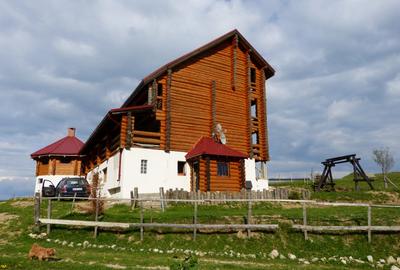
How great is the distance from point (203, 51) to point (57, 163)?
2289cm

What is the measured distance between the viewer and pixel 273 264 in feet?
41.3

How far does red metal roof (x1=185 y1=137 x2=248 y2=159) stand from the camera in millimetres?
25406

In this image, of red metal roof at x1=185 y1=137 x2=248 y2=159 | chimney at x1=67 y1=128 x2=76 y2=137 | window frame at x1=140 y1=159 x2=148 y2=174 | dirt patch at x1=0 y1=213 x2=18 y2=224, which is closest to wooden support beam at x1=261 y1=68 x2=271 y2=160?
red metal roof at x1=185 y1=137 x2=248 y2=159

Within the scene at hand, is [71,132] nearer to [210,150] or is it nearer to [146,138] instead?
[146,138]

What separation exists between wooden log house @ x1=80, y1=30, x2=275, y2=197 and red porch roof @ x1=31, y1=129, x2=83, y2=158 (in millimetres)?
8094

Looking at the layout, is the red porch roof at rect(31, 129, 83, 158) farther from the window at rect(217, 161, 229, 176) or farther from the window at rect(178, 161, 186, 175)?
the window at rect(217, 161, 229, 176)

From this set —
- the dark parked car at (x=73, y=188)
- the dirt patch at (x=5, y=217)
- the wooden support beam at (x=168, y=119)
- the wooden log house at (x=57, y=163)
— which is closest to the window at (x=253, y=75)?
the wooden support beam at (x=168, y=119)

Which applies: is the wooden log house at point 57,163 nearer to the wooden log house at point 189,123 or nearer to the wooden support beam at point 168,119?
the wooden log house at point 189,123

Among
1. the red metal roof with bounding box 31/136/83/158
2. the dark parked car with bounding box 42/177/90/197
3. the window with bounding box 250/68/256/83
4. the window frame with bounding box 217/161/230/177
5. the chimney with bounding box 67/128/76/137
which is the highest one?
the window with bounding box 250/68/256/83

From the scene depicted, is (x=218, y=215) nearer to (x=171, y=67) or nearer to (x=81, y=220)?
(x=81, y=220)

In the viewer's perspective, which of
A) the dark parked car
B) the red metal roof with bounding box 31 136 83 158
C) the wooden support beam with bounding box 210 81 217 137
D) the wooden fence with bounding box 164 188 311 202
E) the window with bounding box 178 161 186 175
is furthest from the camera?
the red metal roof with bounding box 31 136 83 158

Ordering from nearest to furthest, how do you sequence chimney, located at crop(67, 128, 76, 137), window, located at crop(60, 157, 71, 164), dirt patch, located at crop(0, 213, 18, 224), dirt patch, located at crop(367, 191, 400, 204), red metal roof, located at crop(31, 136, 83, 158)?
dirt patch, located at crop(0, 213, 18, 224), dirt patch, located at crop(367, 191, 400, 204), red metal roof, located at crop(31, 136, 83, 158), window, located at crop(60, 157, 71, 164), chimney, located at crop(67, 128, 76, 137)

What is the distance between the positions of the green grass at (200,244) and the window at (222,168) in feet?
26.1

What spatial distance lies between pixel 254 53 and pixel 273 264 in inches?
954
